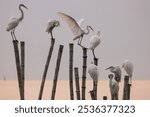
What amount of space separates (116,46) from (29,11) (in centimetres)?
36

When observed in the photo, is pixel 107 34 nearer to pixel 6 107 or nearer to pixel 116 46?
pixel 116 46

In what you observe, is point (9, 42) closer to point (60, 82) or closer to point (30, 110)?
point (60, 82)

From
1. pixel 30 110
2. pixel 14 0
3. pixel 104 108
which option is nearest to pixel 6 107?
pixel 30 110

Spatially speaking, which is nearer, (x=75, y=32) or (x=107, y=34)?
(x=75, y=32)

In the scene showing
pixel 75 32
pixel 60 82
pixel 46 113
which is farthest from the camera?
pixel 60 82

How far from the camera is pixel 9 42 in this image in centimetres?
155

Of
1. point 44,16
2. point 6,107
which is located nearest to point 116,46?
point 44,16

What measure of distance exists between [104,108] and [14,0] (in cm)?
62

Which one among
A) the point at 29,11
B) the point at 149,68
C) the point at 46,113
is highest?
the point at 29,11

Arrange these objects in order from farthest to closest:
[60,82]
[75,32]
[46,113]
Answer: [60,82] → [75,32] → [46,113]

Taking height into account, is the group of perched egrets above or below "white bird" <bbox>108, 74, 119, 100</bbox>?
above

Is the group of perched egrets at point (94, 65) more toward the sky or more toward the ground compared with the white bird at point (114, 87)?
more toward the sky

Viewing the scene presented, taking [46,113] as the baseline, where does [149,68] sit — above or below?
above

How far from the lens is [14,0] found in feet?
5.14
